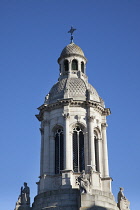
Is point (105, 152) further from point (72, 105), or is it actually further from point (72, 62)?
point (72, 62)

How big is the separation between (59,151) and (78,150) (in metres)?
2.05

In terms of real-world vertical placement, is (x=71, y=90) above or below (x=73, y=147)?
above

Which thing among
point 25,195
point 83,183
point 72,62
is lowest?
point 83,183

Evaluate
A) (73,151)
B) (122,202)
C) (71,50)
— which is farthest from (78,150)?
(71,50)

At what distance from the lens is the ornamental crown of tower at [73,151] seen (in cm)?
4103

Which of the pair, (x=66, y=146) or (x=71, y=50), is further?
(x=71, y=50)

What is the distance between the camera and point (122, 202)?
143ft

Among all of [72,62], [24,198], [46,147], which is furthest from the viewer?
[72,62]

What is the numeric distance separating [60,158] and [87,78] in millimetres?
11251

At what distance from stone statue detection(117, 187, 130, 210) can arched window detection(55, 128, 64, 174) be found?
665cm

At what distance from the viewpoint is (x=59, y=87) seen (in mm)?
48469

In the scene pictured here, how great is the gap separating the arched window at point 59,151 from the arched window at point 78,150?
1354mm

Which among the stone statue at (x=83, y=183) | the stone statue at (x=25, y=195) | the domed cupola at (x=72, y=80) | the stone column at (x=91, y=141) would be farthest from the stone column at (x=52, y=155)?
the stone statue at (x=83, y=183)

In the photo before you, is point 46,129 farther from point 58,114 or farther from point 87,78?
Result: point 87,78
